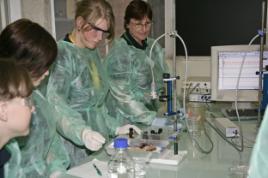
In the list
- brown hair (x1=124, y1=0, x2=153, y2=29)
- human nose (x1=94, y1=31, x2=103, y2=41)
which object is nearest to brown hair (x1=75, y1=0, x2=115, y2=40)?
human nose (x1=94, y1=31, x2=103, y2=41)

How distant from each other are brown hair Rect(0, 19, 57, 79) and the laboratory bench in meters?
0.44

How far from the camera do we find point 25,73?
3.86ft

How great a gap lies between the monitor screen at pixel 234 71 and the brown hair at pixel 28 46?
1.26m

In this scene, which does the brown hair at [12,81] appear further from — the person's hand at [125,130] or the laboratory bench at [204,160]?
the person's hand at [125,130]

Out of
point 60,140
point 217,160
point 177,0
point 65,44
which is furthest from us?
point 177,0

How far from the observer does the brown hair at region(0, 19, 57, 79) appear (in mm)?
1283

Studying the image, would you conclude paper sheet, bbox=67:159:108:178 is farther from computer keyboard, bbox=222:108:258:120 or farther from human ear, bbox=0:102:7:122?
computer keyboard, bbox=222:108:258:120

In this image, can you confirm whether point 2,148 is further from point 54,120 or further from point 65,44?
point 65,44

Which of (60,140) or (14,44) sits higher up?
(14,44)

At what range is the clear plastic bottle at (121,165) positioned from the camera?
1.31m

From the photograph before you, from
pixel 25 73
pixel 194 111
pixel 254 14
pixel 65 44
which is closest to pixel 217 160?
pixel 194 111

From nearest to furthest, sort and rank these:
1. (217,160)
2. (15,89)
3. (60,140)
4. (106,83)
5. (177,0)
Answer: (15,89) → (217,160) → (60,140) → (106,83) → (177,0)

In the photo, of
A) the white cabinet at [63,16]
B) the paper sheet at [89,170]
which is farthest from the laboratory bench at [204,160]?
the white cabinet at [63,16]

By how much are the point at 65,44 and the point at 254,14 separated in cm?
195
